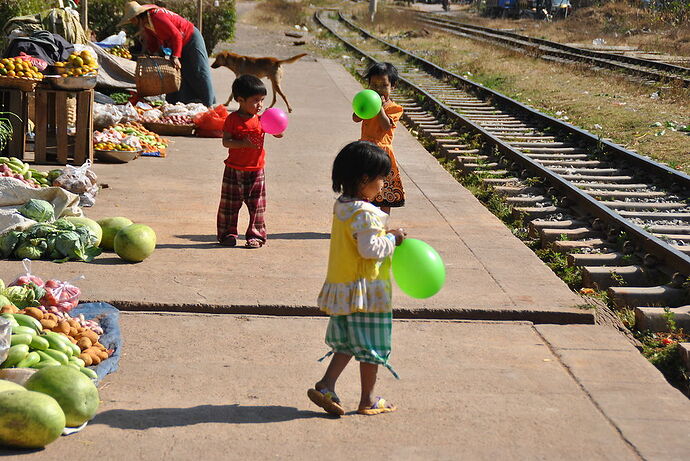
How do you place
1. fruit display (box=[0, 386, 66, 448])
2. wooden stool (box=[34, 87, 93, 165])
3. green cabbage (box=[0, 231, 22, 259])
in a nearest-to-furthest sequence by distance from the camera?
fruit display (box=[0, 386, 66, 448]) < green cabbage (box=[0, 231, 22, 259]) < wooden stool (box=[34, 87, 93, 165])

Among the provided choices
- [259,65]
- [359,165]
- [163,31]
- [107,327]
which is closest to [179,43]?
[163,31]

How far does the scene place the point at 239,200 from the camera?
23.5ft

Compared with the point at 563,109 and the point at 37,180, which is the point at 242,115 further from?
the point at 563,109

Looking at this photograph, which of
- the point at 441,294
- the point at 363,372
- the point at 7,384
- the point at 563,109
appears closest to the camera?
the point at 7,384

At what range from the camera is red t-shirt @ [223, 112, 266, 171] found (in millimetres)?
6918

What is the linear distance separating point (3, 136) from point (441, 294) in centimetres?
477

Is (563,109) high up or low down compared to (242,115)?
down

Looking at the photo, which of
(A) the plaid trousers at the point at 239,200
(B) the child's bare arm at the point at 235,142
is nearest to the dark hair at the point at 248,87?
(B) the child's bare arm at the point at 235,142

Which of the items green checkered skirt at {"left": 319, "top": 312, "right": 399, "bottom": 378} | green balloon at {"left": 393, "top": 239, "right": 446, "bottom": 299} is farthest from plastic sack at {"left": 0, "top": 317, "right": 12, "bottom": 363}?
green balloon at {"left": 393, "top": 239, "right": 446, "bottom": 299}

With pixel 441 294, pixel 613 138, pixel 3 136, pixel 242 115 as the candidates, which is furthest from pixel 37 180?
pixel 613 138

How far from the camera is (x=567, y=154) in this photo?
1191cm

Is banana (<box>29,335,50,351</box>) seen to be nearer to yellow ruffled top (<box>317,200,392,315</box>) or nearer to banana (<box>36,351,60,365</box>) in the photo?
banana (<box>36,351,60,365</box>)

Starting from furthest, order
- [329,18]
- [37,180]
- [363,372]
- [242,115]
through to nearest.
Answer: [329,18], [37,180], [242,115], [363,372]

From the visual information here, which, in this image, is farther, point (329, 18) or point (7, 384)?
point (329, 18)
